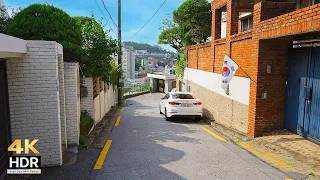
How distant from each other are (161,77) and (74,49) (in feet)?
115

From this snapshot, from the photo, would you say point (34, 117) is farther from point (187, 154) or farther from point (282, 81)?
point (282, 81)

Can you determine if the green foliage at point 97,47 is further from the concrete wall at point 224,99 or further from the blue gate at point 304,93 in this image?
the blue gate at point 304,93

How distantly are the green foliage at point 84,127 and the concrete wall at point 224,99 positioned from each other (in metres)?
5.28

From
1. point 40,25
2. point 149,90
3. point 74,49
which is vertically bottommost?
point 149,90

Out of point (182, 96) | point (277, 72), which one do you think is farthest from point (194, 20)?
point (277, 72)

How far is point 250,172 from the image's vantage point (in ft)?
18.3

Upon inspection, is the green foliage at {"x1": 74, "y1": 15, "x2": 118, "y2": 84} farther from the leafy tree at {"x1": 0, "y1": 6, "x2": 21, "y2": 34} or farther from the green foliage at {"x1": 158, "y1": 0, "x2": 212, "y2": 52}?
the green foliage at {"x1": 158, "y1": 0, "x2": 212, "y2": 52}

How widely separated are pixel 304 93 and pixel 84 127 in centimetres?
678

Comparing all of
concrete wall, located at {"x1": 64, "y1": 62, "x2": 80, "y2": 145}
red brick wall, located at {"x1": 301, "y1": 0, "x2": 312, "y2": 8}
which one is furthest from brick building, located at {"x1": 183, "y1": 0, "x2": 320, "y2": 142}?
concrete wall, located at {"x1": 64, "y1": 62, "x2": 80, "y2": 145}

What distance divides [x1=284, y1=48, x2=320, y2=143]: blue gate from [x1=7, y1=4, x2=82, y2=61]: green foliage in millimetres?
6817

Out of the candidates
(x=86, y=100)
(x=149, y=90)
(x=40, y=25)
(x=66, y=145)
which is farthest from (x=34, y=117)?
(x=149, y=90)

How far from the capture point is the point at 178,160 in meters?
Answer: 6.42

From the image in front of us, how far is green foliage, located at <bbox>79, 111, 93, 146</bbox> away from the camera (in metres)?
7.87

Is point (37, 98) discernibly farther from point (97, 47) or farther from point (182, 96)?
point (182, 96)
